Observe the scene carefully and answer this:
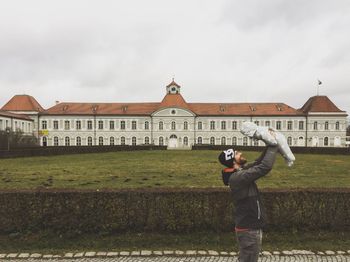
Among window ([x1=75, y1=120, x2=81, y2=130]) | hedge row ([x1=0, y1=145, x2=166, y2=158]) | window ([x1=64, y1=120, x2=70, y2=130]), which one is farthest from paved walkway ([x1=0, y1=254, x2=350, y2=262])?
window ([x1=64, y1=120, x2=70, y2=130])

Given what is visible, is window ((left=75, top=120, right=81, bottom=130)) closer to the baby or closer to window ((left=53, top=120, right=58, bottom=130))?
window ((left=53, top=120, right=58, bottom=130))

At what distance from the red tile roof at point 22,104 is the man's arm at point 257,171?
191 feet

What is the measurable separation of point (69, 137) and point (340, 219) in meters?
55.1

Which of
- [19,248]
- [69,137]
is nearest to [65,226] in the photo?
[19,248]

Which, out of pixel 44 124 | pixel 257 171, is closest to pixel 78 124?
pixel 44 124

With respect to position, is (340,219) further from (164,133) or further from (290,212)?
(164,133)

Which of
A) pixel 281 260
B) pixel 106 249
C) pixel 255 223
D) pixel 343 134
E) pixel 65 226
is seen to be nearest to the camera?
pixel 255 223

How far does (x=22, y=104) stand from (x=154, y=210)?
57.0 meters

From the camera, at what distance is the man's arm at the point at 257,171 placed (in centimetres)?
323

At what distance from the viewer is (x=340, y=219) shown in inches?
251

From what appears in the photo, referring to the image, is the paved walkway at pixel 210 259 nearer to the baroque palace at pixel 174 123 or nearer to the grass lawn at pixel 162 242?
the grass lawn at pixel 162 242

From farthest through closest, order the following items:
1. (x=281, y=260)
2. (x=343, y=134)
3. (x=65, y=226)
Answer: (x=343, y=134) → (x=65, y=226) → (x=281, y=260)

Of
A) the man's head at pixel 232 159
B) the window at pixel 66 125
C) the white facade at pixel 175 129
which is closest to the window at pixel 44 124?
the white facade at pixel 175 129

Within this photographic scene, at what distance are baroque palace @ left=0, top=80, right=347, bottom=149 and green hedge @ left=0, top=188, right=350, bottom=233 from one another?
48.3m
